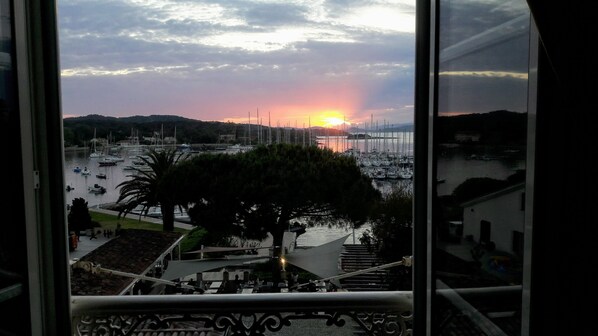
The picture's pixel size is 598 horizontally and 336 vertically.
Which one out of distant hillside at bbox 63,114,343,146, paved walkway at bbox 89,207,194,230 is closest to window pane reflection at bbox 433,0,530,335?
distant hillside at bbox 63,114,343,146

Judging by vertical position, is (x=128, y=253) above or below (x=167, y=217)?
below

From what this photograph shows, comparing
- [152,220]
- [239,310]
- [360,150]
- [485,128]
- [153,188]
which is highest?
[485,128]

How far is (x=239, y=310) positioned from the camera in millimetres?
1689

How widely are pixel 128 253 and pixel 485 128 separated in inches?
140

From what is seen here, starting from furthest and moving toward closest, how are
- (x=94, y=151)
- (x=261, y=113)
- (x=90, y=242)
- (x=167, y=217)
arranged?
(x=167, y=217) < (x=261, y=113) < (x=90, y=242) < (x=94, y=151)

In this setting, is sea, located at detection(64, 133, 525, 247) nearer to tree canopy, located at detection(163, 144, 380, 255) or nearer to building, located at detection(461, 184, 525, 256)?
building, located at detection(461, 184, 525, 256)

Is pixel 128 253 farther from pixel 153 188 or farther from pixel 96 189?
pixel 96 189

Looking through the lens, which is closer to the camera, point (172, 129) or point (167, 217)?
point (172, 129)

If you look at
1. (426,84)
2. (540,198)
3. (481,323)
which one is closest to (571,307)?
(540,198)

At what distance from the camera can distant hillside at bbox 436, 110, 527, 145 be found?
91cm

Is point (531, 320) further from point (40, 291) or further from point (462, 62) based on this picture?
point (40, 291)

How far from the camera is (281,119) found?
12.7 ft

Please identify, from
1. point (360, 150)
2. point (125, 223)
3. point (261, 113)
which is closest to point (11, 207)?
point (360, 150)

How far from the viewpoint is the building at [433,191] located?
0.77 meters
